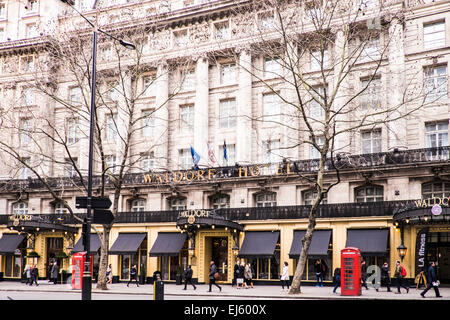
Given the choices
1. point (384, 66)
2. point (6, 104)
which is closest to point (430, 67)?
point (384, 66)

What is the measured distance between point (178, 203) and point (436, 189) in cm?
2040

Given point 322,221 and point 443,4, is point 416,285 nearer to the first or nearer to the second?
point 322,221

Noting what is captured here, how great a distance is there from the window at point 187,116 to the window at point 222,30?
6.61 meters

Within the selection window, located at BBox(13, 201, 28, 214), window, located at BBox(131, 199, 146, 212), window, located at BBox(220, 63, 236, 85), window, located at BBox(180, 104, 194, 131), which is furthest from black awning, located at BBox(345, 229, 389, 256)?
window, located at BBox(13, 201, 28, 214)

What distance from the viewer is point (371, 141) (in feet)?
129

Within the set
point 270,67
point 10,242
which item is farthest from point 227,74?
point 10,242

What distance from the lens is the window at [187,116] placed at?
4679 cm

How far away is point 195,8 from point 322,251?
79.3 feet

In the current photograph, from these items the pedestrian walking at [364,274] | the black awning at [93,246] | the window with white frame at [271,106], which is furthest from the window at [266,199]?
the black awning at [93,246]

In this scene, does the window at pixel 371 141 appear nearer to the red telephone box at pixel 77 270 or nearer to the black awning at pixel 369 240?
the black awning at pixel 369 240

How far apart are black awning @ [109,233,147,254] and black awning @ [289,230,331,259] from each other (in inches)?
478

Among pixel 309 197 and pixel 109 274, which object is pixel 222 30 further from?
pixel 109 274

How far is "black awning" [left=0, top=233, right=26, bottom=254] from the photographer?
44.9 m
